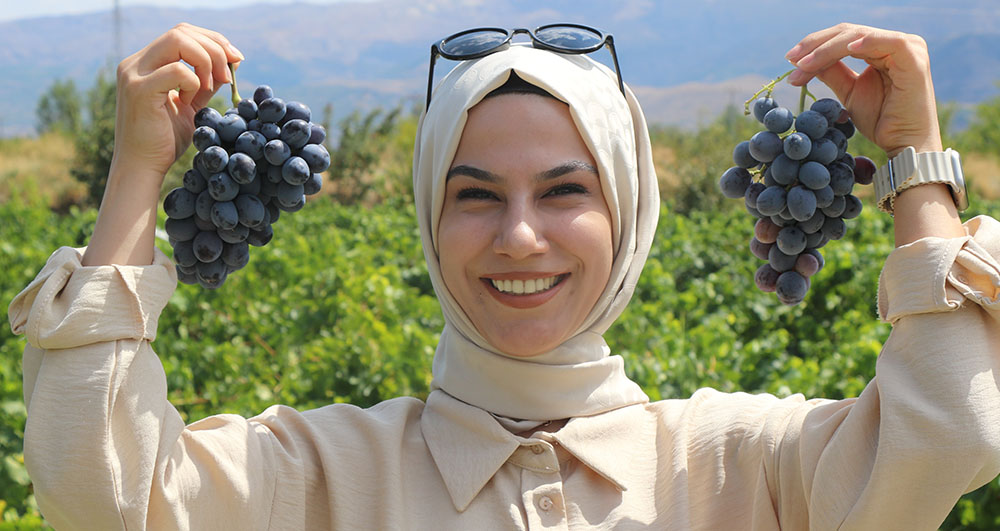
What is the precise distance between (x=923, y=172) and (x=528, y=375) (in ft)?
2.60

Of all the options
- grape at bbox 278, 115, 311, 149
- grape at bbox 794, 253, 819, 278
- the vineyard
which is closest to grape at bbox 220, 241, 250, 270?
grape at bbox 278, 115, 311, 149

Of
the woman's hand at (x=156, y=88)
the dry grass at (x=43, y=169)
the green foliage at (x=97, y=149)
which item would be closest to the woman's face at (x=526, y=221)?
the woman's hand at (x=156, y=88)

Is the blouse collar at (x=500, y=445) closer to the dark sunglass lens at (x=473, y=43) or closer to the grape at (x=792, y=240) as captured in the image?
the grape at (x=792, y=240)

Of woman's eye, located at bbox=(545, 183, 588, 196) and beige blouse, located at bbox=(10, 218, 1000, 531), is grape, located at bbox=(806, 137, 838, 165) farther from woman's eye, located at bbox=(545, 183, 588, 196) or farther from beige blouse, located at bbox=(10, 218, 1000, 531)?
woman's eye, located at bbox=(545, 183, 588, 196)

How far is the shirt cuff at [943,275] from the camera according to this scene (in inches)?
57.6

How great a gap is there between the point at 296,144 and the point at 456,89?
354 millimetres

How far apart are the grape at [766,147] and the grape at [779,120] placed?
0.01 meters

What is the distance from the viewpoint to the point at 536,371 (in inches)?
70.3

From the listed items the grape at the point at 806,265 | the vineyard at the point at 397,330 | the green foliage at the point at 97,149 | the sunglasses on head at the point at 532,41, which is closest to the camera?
the grape at the point at 806,265

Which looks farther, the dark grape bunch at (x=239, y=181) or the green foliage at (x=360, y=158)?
the green foliage at (x=360, y=158)

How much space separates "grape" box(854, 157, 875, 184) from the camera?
5.47 ft

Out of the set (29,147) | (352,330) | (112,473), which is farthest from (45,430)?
(29,147)

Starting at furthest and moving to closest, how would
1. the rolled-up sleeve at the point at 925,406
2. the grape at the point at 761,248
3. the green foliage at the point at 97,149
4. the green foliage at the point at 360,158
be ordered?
the green foliage at the point at 360,158 → the green foliage at the point at 97,149 → the grape at the point at 761,248 → the rolled-up sleeve at the point at 925,406

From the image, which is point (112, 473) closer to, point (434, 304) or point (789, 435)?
point (789, 435)
